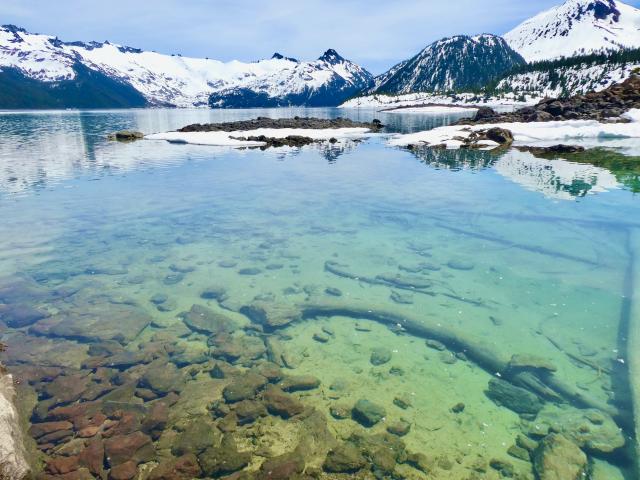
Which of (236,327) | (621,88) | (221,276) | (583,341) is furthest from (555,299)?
(621,88)

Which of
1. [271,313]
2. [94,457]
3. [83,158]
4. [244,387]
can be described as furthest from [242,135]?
[94,457]

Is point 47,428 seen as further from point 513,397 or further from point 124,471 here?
point 513,397

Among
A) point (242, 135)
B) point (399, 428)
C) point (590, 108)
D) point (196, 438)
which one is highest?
point (590, 108)

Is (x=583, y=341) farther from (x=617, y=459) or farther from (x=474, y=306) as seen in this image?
(x=617, y=459)

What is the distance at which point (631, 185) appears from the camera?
2694 cm

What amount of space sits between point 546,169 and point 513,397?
31460mm

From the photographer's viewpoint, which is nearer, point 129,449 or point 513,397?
point 129,449

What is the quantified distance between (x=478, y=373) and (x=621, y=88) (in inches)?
3840

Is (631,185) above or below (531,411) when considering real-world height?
above

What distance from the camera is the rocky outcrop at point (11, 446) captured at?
5.98 meters

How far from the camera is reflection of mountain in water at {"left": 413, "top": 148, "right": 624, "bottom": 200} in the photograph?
87.0 ft

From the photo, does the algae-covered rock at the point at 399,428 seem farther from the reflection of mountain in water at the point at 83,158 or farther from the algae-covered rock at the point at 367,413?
the reflection of mountain in water at the point at 83,158

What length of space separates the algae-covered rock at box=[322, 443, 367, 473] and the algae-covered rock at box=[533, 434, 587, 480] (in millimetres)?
3009

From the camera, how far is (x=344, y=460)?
6855 mm
